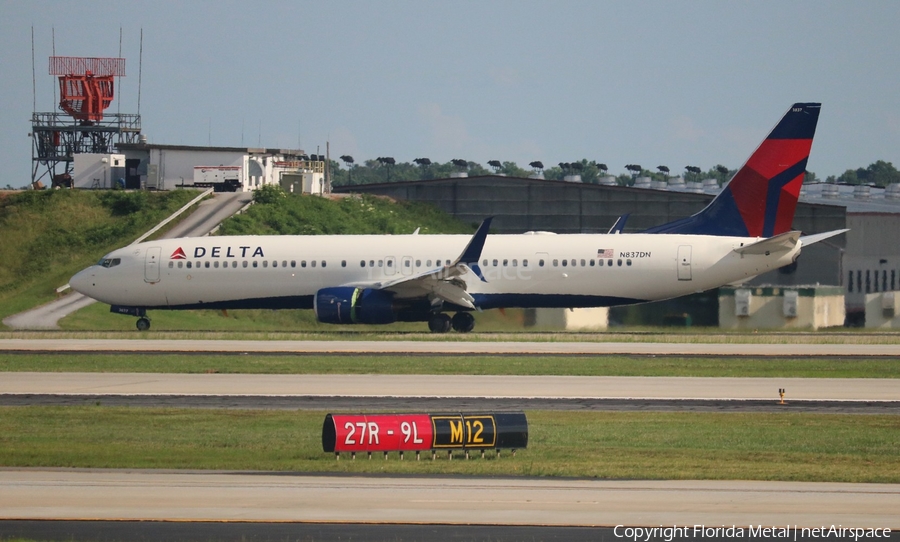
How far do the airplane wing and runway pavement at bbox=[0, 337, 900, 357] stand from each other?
2895 mm

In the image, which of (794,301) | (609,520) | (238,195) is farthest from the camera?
(238,195)

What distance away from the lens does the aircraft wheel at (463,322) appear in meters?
46.8

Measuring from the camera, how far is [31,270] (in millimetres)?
63250

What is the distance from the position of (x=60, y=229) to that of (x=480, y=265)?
33.9m

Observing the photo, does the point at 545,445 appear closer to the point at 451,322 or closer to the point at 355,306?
the point at 355,306

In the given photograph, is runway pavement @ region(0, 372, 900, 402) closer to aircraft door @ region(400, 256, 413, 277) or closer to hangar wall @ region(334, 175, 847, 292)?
aircraft door @ region(400, 256, 413, 277)

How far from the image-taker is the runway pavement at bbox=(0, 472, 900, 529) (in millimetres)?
14383

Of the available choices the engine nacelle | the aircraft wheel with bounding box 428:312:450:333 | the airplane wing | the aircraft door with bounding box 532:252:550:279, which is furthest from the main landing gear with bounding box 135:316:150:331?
the aircraft door with bounding box 532:252:550:279

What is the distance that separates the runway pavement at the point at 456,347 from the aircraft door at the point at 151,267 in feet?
18.1

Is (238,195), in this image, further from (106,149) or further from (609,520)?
(609,520)

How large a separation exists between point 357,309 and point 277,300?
430 centimetres

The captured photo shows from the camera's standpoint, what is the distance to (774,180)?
4494cm

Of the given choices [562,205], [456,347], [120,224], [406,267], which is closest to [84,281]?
[406,267]

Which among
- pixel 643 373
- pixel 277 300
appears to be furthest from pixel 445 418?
pixel 277 300
